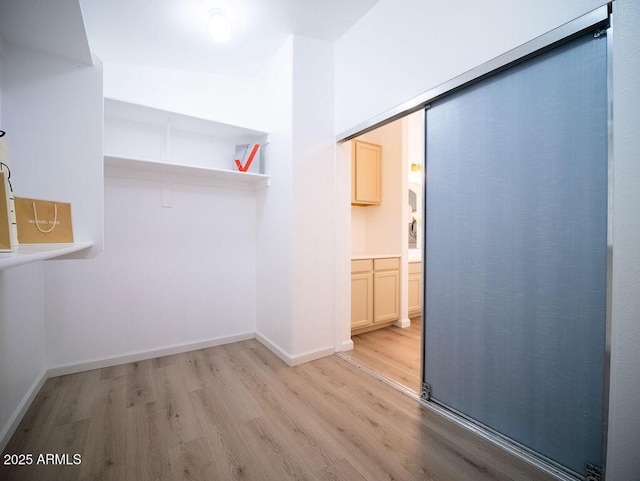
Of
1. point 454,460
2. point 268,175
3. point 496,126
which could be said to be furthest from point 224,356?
point 496,126

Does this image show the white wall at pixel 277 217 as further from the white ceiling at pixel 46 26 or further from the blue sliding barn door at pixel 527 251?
the white ceiling at pixel 46 26

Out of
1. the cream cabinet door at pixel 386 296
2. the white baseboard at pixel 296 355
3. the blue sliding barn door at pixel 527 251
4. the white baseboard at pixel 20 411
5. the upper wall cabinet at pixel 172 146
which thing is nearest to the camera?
the blue sliding barn door at pixel 527 251

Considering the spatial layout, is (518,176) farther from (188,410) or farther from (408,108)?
(188,410)

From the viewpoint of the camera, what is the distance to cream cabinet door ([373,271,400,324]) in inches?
122

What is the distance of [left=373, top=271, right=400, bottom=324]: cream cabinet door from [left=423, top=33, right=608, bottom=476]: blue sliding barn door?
1353mm

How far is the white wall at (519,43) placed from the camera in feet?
3.24

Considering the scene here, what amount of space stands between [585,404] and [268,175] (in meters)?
2.55

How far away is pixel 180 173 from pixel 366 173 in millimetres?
2065

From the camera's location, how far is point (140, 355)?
7.68 feet

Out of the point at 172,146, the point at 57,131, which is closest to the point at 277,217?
the point at 172,146

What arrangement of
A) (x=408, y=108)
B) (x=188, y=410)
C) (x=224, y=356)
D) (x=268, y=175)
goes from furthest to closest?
1. (x=268, y=175)
2. (x=224, y=356)
3. (x=408, y=108)
4. (x=188, y=410)

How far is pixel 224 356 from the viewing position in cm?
246

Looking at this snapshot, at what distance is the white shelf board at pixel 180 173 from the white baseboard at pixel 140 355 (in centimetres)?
150

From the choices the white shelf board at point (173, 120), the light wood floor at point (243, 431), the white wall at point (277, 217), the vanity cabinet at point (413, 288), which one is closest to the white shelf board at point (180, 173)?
the white wall at point (277, 217)
